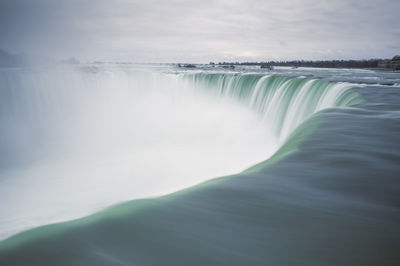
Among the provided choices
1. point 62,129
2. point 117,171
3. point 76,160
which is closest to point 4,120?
point 62,129

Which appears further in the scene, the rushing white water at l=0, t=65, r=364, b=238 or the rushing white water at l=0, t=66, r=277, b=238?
the rushing white water at l=0, t=65, r=364, b=238

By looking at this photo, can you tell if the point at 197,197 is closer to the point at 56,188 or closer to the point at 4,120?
the point at 56,188

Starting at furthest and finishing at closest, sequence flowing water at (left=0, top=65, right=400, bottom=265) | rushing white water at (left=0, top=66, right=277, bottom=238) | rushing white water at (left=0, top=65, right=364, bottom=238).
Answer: rushing white water at (left=0, top=65, right=364, bottom=238) < rushing white water at (left=0, top=66, right=277, bottom=238) < flowing water at (left=0, top=65, right=400, bottom=265)

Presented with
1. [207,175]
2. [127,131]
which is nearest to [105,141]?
[127,131]

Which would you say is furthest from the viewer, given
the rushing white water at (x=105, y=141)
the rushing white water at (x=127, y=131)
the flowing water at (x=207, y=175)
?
the rushing white water at (x=127, y=131)

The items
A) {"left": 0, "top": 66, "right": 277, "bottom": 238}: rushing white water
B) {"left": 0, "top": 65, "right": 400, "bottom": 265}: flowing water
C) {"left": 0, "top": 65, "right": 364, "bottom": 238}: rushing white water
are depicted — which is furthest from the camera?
{"left": 0, "top": 65, "right": 364, "bottom": 238}: rushing white water

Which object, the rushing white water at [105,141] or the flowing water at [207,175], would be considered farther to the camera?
the rushing white water at [105,141]
